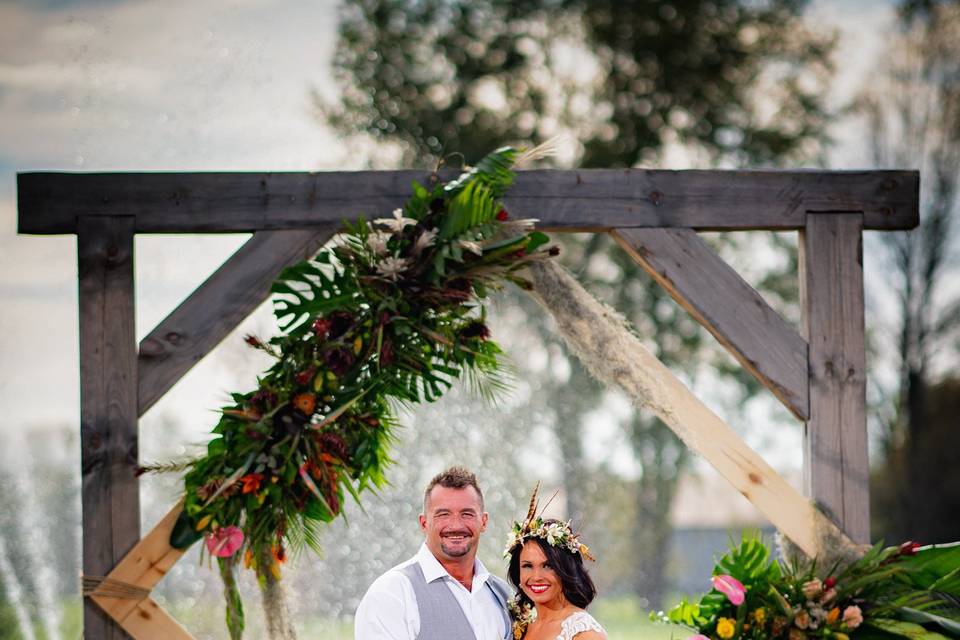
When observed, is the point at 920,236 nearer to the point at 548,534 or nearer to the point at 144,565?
the point at 548,534

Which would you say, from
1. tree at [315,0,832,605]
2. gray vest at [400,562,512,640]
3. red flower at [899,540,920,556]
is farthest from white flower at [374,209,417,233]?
tree at [315,0,832,605]

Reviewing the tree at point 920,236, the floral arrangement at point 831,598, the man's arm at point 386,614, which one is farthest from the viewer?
the tree at point 920,236

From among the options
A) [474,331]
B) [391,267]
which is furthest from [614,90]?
[391,267]

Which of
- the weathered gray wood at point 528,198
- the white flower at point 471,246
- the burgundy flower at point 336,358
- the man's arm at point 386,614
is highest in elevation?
the weathered gray wood at point 528,198

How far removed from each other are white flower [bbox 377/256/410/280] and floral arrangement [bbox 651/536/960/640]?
148 centimetres

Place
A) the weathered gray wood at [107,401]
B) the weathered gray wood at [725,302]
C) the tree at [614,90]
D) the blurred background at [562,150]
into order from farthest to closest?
the tree at [614,90] < the blurred background at [562,150] < the weathered gray wood at [725,302] < the weathered gray wood at [107,401]

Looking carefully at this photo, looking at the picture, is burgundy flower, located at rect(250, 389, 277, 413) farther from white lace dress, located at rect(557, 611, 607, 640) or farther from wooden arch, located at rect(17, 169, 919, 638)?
white lace dress, located at rect(557, 611, 607, 640)

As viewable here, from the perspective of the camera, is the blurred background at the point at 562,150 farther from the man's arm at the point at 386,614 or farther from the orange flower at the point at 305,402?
the man's arm at the point at 386,614

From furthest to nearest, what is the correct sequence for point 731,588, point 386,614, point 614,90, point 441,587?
point 614,90 → point 731,588 → point 441,587 → point 386,614

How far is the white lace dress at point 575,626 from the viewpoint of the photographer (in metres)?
3.80

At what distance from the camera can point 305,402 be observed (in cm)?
394

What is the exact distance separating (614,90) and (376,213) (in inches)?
428

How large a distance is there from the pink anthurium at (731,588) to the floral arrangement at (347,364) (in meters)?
1.04

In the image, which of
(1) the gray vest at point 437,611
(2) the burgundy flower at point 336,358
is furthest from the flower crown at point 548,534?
(2) the burgundy flower at point 336,358
